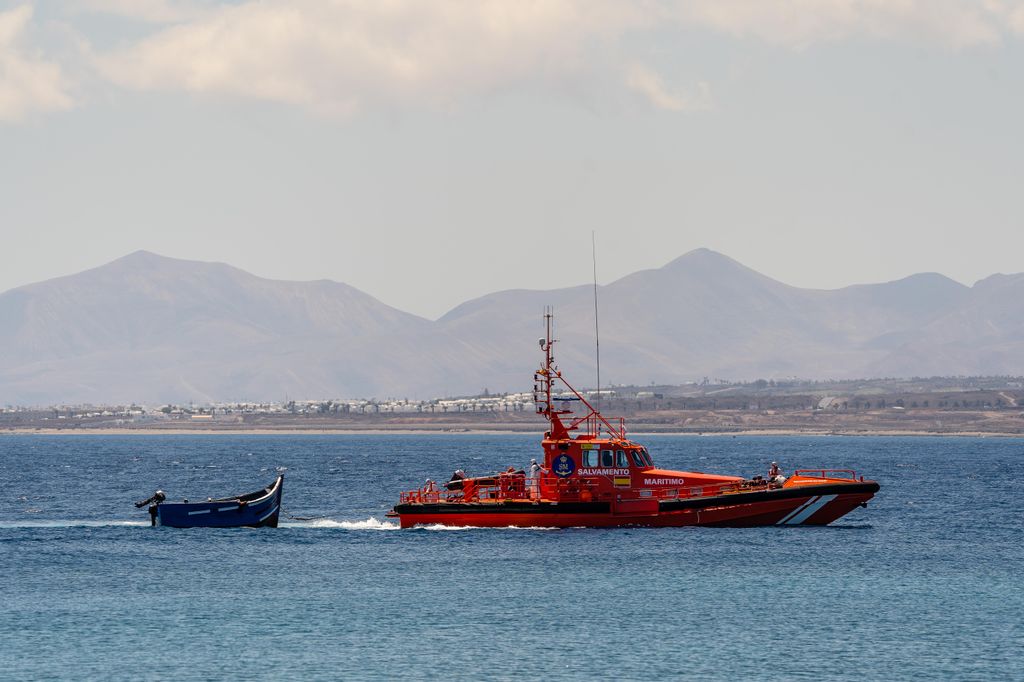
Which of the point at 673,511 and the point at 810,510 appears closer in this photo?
the point at 673,511

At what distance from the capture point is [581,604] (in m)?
46.1

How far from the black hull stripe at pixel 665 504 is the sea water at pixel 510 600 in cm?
91

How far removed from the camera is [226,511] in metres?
66.9

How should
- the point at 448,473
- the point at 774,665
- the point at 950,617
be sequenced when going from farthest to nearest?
the point at 448,473 → the point at 950,617 → the point at 774,665

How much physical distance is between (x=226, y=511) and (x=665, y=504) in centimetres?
1910

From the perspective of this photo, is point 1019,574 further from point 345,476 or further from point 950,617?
point 345,476

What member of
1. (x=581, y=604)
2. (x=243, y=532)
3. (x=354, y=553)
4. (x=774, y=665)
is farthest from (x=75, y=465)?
(x=774, y=665)

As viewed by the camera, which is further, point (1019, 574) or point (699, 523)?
point (699, 523)

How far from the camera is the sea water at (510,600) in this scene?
3812 centimetres

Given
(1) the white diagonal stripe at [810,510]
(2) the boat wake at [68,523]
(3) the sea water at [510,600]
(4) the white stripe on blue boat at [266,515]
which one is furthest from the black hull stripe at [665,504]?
(2) the boat wake at [68,523]

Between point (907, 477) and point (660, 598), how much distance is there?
78343 millimetres

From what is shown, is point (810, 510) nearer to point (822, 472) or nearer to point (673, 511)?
point (822, 472)

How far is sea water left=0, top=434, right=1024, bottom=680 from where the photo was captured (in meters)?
38.1

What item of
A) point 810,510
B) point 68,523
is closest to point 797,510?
point 810,510
